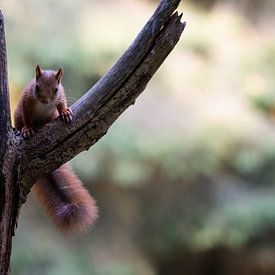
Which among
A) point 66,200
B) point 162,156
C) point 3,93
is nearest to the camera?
point 3,93

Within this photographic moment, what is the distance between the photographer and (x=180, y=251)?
10.6 ft

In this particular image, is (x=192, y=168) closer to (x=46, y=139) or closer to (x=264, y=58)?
(x=264, y=58)

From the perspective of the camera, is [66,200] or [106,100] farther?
[66,200]

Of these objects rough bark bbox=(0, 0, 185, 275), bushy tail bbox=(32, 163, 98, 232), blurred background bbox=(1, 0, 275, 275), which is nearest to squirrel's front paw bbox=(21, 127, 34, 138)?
rough bark bbox=(0, 0, 185, 275)

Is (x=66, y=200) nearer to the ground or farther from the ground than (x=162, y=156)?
nearer to the ground

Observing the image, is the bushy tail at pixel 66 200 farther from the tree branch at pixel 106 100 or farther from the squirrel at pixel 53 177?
the tree branch at pixel 106 100

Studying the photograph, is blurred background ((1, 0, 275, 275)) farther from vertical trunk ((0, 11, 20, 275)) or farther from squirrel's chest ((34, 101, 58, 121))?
vertical trunk ((0, 11, 20, 275))

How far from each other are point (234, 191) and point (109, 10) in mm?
1109

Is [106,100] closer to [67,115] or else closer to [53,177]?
[67,115]

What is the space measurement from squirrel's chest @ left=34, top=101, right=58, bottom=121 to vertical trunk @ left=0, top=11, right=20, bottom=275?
149mm

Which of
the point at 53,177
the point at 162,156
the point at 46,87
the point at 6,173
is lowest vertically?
the point at 6,173

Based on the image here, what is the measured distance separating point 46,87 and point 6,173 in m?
0.24

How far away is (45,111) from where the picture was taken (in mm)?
1371

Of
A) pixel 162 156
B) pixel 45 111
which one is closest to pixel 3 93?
pixel 45 111
